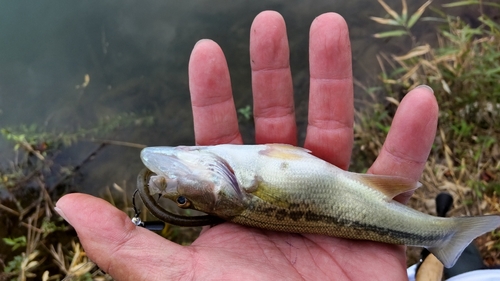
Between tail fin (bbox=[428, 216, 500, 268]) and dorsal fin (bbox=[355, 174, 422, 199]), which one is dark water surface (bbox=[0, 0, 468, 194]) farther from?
tail fin (bbox=[428, 216, 500, 268])

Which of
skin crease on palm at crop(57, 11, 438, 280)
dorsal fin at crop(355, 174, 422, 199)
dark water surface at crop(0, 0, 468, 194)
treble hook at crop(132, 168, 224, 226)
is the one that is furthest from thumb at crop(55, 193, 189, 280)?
dark water surface at crop(0, 0, 468, 194)

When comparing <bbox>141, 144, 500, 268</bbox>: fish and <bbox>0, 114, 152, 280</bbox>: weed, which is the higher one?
<bbox>141, 144, 500, 268</bbox>: fish

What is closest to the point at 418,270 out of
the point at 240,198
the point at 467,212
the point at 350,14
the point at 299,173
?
the point at 467,212

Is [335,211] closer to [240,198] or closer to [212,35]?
[240,198]

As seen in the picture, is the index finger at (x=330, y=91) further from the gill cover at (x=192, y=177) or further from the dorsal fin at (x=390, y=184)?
the gill cover at (x=192, y=177)

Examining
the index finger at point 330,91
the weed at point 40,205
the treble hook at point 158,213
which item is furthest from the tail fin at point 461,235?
the weed at point 40,205

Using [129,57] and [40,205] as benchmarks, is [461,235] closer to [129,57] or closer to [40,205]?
[40,205]

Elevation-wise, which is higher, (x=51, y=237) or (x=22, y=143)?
(x=22, y=143)
